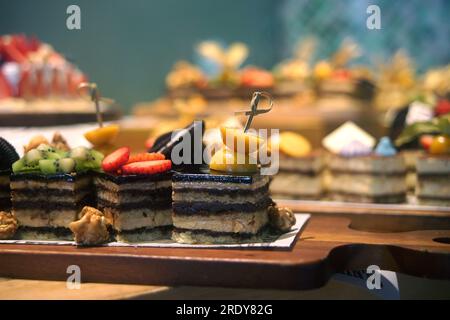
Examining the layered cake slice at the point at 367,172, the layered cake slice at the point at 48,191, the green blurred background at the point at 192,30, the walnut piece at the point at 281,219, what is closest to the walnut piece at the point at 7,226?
the layered cake slice at the point at 48,191

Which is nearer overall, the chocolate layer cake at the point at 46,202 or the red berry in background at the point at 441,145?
the chocolate layer cake at the point at 46,202

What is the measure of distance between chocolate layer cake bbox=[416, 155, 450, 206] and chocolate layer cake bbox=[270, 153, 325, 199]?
0.69 m

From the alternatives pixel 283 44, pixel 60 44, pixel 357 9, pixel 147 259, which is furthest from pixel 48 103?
pixel 357 9

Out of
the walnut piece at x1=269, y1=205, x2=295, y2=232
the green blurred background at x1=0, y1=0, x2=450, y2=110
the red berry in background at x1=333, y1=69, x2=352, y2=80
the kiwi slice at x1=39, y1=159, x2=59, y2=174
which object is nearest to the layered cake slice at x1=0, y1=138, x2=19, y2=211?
the kiwi slice at x1=39, y1=159, x2=59, y2=174

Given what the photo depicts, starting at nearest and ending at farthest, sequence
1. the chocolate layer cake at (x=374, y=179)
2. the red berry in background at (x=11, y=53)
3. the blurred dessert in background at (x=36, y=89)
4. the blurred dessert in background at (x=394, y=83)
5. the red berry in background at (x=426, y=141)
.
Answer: the chocolate layer cake at (x=374, y=179), the red berry in background at (x=426, y=141), the blurred dessert in background at (x=36, y=89), the red berry in background at (x=11, y=53), the blurred dessert in background at (x=394, y=83)

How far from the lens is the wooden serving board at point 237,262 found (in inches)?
98.3

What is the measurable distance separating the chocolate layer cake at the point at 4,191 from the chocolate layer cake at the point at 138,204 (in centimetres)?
53

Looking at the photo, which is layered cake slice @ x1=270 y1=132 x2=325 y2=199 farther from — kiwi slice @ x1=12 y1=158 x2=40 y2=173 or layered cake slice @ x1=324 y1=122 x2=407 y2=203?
kiwi slice @ x1=12 y1=158 x2=40 y2=173

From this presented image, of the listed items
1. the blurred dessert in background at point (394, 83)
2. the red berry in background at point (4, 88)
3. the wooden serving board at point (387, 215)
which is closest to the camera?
the wooden serving board at point (387, 215)

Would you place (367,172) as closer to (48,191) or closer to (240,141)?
(240,141)

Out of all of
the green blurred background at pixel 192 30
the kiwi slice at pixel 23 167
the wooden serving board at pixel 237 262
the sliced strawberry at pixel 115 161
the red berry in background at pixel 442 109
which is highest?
the green blurred background at pixel 192 30

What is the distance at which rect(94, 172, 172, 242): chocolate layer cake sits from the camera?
2.82m

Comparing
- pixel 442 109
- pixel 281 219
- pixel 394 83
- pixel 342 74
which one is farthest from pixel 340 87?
pixel 281 219

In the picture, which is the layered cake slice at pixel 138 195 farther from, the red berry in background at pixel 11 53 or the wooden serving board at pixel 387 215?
the red berry in background at pixel 11 53
